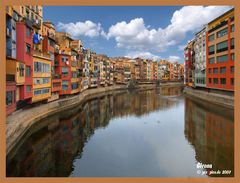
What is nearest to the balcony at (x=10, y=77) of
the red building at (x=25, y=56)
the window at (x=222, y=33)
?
the red building at (x=25, y=56)

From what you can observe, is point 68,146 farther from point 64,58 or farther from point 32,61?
point 64,58

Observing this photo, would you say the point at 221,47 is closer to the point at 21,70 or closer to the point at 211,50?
the point at 211,50

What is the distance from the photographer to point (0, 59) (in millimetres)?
25203

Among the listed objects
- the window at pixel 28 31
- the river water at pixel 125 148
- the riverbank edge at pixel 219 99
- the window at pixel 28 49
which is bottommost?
the river water at pixel 125 148

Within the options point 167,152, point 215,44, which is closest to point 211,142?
point 167,152

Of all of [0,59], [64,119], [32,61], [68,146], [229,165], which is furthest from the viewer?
[64,119]

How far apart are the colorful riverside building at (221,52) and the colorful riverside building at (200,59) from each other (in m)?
3.51

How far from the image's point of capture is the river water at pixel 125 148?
901 inches

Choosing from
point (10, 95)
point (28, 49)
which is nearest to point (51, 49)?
point (28, 49)

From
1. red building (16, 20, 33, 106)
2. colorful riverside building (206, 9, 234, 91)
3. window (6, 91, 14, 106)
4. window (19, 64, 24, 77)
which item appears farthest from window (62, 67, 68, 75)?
colorful riverside building (206, 9, 234, 91)

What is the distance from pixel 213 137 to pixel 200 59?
5456 centimetres

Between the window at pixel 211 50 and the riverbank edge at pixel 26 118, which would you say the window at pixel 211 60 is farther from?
the riverbank edge at pixel 26 118

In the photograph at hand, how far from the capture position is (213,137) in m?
33.4

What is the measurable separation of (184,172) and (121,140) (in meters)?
13.1
